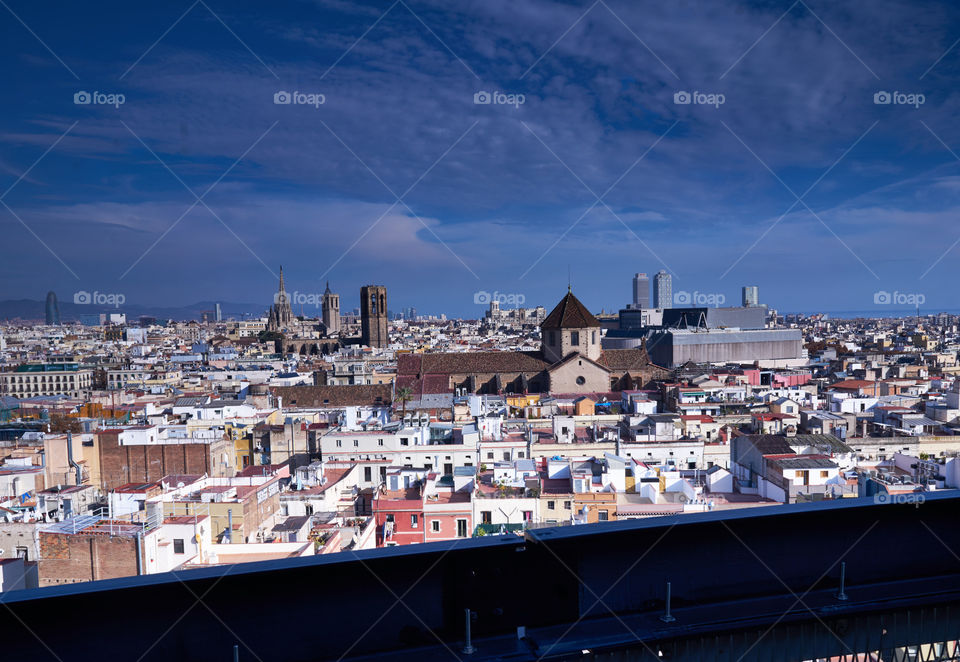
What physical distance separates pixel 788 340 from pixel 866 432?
28.2 meters

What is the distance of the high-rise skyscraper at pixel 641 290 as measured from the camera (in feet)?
445

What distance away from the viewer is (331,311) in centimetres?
8519

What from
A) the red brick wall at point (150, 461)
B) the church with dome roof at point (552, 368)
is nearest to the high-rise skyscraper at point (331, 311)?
the church with dome roof at point (552, 368)

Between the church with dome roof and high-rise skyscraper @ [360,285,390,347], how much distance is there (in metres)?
30.7

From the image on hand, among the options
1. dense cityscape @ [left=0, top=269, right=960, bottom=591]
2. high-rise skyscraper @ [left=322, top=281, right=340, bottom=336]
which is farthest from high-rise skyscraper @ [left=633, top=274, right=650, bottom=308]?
dense cityscape @ [left=0, top=269, right=960, bottom=591]

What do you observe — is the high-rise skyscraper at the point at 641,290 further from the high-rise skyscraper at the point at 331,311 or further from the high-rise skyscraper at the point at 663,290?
the high-rise skyscraper at the point at 331,311

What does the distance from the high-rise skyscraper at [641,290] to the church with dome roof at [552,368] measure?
356 ft

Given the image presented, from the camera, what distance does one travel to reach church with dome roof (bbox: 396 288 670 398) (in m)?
26.1

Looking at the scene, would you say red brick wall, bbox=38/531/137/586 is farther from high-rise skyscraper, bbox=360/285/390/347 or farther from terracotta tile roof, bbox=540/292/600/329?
high-rise skyscraper, bbox=360/285/390/347

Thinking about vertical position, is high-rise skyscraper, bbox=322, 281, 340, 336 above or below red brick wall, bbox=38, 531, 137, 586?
above

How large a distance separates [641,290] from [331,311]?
76.6m

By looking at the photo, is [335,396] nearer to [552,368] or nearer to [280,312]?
[552,368]

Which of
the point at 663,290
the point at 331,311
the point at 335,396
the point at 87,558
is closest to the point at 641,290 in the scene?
the point at 663,290

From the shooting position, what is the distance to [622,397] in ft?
75.2
